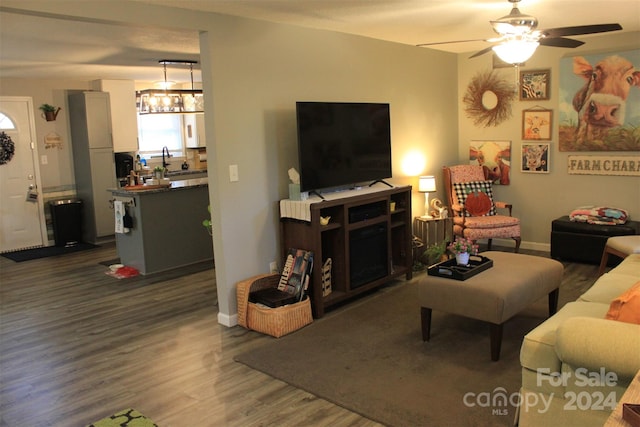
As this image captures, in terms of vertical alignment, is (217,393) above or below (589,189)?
below

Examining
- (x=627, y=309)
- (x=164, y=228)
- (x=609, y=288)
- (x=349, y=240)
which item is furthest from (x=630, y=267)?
(x=164, y=228)

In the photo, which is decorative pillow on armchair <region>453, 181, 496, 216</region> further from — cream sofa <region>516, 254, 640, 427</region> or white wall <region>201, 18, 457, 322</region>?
cream sofa <region>516, 254, 640, 427</region>

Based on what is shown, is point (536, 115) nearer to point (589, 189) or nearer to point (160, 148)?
point (589, 189)

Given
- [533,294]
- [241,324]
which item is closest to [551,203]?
[533,294]

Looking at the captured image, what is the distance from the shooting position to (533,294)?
3621mm

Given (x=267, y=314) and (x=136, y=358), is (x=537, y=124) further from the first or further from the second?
(x=136, y=358)

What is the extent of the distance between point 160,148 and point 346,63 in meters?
5.14

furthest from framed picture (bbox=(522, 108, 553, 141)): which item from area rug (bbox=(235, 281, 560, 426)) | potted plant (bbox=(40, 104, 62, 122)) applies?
potted plant (bbox=(40, 104, 62, 122))

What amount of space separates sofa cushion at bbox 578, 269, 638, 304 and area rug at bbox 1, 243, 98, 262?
A: 20.9 feet

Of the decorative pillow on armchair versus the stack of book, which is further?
the decorative pillow on armchair

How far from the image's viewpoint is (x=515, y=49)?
3.56 m

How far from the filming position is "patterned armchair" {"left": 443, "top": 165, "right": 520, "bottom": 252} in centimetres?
583

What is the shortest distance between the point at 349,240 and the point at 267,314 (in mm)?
979

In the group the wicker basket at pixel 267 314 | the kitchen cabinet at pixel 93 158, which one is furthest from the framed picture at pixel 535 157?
the kitchen cabinet at pixel 93 158
